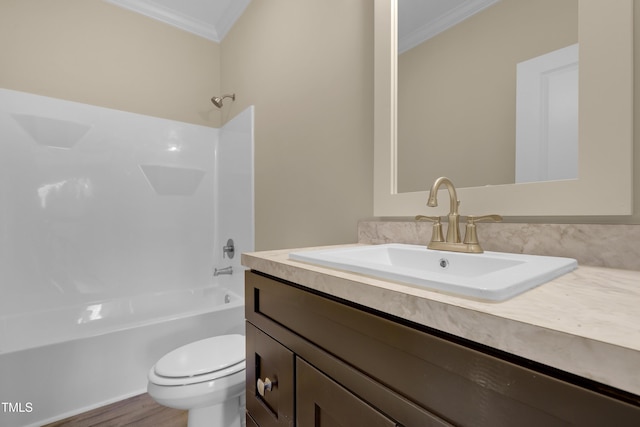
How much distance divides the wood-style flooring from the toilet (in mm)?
431

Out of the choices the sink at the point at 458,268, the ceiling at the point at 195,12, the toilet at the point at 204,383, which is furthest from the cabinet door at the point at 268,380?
the ceiling at the point at 195,12

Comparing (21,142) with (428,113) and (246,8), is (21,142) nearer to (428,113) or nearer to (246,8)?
(246,8)

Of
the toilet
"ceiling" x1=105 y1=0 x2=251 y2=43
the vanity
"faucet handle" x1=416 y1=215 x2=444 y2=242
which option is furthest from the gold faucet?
"ceiling" x1=105 y1=0 x2=251 y2=43

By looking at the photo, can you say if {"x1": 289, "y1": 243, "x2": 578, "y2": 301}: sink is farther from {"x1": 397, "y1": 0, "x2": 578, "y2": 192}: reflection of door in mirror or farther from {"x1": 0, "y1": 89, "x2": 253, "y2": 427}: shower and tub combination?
{"x1": 0, "y1": 89, "x2": 253, "y2": 427}: shower and tub combination

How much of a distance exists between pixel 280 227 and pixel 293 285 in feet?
3.33

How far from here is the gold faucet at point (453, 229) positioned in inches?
29.7

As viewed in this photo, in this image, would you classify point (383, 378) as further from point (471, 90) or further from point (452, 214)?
point (471, 90)

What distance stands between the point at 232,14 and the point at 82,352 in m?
2.40

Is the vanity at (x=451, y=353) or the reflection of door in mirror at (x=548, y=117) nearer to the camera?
the vanity at (x=451, y=353)

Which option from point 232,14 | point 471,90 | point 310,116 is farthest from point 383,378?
point 232,14

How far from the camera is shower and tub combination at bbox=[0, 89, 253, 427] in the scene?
146cm

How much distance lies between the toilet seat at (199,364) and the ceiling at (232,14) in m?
1.40

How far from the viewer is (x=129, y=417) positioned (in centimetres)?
146

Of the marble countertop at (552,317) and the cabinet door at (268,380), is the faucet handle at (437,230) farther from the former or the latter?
the cabinet door at (268,380)
